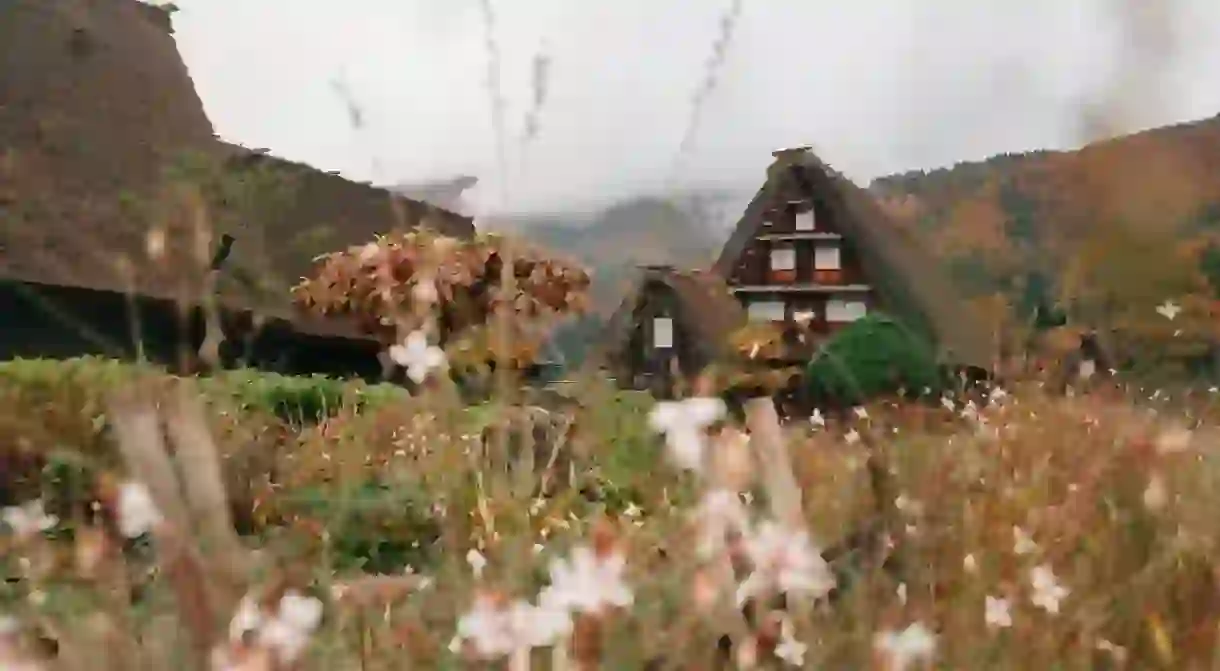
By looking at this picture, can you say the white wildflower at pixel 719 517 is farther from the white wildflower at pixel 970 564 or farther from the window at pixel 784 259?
the window at pixel 784 259

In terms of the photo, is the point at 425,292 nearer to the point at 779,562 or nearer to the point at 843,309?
the point at 779,562

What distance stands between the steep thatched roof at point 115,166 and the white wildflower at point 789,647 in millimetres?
8723

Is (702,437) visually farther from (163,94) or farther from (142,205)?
(163,94)

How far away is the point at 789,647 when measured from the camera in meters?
1.08

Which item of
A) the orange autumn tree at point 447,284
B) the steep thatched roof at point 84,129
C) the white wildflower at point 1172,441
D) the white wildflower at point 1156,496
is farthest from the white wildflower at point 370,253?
the white wildflower at point 1156,496

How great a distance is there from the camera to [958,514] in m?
2.25

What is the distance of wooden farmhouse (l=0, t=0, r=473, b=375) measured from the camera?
10305 mm

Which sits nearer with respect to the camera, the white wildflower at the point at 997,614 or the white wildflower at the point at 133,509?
the white wildflower at the point at 133,509

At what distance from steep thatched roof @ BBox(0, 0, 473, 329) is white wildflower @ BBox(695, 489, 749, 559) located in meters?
8.74

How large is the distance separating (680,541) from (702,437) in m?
0.75

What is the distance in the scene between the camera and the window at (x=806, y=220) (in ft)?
77.9

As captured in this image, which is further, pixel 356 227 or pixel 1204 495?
pixel 356 227

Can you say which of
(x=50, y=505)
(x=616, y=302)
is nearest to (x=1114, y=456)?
(x=616, y=302)

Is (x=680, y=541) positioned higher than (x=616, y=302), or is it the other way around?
(x=616, y=302)
